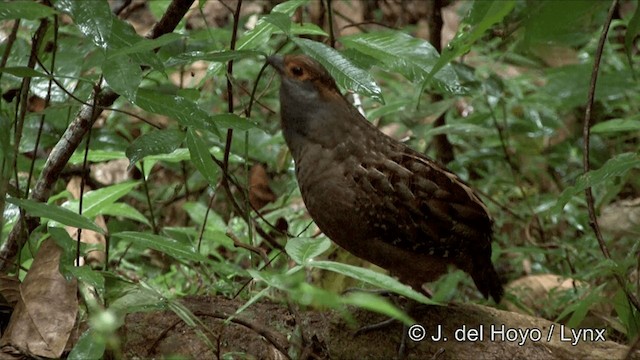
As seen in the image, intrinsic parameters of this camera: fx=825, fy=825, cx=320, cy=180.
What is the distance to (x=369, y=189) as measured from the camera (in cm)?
289

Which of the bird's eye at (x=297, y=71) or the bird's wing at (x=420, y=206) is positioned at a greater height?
the bird's eye at (x=297, y=71)

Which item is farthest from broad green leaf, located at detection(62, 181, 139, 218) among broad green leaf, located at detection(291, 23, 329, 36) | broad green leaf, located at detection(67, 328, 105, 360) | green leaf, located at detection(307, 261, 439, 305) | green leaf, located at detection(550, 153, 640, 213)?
green leaf, located at detection(550, 153, 640, 213)

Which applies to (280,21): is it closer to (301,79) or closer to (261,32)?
(261,32)

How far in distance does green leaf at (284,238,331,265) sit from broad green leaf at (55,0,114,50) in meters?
0.69

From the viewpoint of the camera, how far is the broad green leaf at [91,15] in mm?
1925

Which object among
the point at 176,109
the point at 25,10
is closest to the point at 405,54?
the point at 176,109

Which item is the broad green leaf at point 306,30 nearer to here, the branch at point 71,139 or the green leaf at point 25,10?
the branch at point 71,139

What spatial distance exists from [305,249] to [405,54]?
1.08m

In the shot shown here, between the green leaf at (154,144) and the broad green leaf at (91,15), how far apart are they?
2.11 feet

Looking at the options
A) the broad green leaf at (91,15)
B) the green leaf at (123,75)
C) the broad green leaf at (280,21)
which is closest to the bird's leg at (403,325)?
the broad green leaf at (280,21)

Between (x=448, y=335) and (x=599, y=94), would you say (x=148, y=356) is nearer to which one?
(x=448, y=335)

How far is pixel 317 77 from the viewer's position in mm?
3057

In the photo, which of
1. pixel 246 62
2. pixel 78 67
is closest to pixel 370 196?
pixel 78 67

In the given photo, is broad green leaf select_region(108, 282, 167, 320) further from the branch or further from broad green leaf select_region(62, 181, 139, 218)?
broad green leaf select_region(62, 181, 139, 218)
